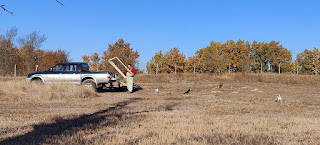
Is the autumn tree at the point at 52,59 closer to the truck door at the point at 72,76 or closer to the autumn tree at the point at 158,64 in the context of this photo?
the autumn tree at the point at 158,64

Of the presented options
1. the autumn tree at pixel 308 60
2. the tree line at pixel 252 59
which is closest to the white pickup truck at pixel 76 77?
the tree line at pixel 252 59

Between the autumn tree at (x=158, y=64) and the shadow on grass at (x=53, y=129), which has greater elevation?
the autumn tree at (x=158, y=64)

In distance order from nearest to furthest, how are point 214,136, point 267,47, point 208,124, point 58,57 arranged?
point 214,136, point 208,124, point 58,57, point 267,47

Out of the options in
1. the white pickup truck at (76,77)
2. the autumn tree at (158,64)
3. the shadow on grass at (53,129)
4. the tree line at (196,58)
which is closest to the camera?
the shadow on grass at (53,129)

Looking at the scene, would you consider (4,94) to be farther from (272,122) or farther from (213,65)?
(213,65)

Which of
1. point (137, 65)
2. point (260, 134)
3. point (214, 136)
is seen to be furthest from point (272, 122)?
point (137, 65)

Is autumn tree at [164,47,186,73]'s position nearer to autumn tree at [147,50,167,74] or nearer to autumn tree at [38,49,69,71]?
autumn tree at [147,50,167,74]

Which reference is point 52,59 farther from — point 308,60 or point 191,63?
point 308,60

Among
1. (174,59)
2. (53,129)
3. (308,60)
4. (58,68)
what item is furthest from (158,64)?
(53,129)

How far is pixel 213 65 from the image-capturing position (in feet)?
132

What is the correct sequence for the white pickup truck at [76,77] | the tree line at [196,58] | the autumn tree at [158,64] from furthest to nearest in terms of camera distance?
1. the autumn tree at [158,64]
2. the tree line at [196,58]
3. the white pickup truck at [76,77]

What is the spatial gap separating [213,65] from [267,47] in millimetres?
25249

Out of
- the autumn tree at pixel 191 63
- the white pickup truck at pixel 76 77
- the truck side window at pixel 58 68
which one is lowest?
the white pickup truck at pixel 76 77

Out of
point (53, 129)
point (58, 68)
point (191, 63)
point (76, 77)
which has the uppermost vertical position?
point (191, 63)
